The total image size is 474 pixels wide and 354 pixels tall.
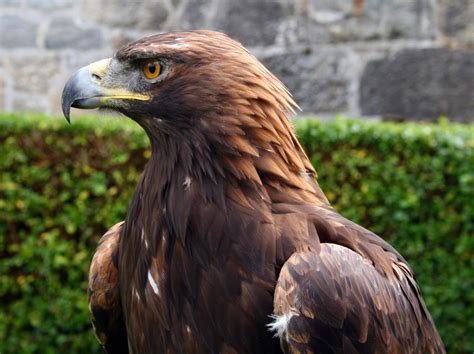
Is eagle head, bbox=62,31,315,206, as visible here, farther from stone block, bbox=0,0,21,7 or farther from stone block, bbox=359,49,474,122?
stone block, bbox=0,0,21,7

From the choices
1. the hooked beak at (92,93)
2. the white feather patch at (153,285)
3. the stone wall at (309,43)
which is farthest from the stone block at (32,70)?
the white feather patch at (153,285)

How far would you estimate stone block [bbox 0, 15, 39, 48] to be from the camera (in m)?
6.21

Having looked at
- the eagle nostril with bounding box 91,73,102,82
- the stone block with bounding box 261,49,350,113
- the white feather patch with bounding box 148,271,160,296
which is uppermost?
the eagle nostril with bounding box 91,73,102,82

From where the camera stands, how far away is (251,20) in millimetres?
6125

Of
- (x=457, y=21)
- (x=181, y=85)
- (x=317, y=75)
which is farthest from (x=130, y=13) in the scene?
(x=181, y=85)

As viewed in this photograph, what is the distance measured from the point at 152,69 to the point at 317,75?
3891 mm

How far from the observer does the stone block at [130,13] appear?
6.21m

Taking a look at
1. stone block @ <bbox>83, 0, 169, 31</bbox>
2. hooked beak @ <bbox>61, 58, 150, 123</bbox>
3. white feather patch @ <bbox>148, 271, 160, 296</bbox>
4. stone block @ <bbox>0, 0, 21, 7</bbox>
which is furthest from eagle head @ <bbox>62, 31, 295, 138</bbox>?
stone block @ <bbox>0, 0, 21, 7</bbox>

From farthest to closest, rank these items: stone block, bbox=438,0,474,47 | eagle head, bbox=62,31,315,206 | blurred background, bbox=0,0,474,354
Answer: stone block, bbox=438,0,474,47
blurred background, bbox=0,0,474,354
eagle head, bbox=62,31,315,206

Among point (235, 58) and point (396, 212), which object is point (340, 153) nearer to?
point (396, 212)

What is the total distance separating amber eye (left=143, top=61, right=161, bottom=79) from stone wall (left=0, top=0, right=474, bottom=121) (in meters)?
3.83

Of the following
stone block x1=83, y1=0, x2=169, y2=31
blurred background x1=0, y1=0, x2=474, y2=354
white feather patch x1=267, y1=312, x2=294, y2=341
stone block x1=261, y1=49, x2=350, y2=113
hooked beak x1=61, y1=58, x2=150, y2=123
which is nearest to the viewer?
white feather patch x1=267, y1=312, x2=294, y2=341

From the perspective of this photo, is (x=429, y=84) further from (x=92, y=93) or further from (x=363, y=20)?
(x=92, y=93)

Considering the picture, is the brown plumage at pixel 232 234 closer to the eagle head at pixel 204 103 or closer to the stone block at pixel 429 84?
the eagle head at pixel 204 103
